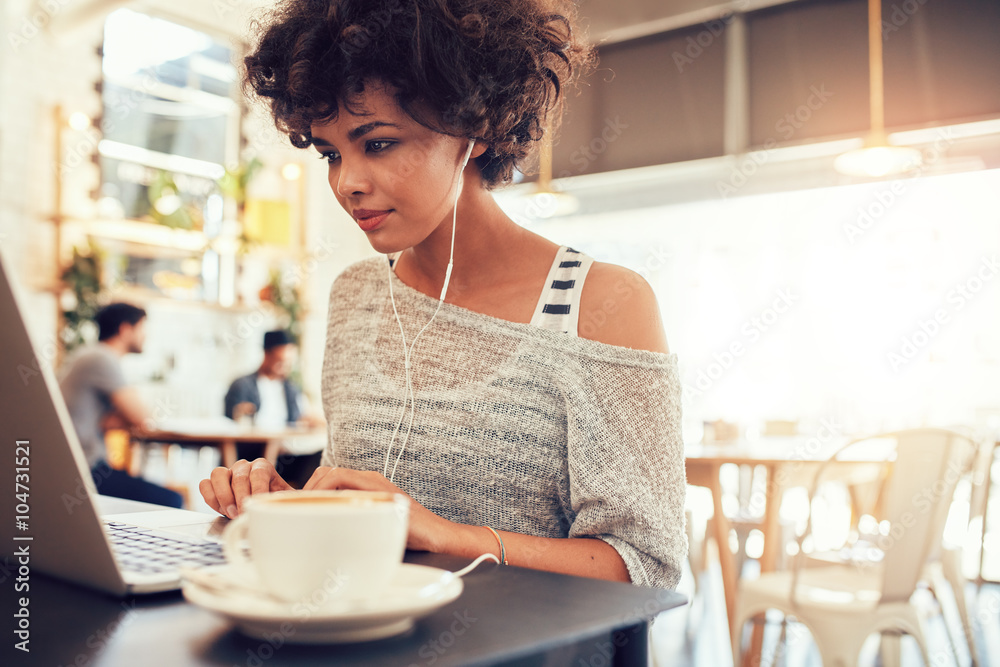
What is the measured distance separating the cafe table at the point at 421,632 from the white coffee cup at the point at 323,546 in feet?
0.09

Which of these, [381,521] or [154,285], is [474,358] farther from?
[154,285]

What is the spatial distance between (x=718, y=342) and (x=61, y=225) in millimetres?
4153

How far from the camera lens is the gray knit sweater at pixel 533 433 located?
942 mm

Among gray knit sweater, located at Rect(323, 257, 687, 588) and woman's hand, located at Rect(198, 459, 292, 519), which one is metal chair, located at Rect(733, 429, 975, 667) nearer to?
gray knit sweater, located at Rect(323, 257, 687, 588)

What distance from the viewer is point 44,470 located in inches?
20.2

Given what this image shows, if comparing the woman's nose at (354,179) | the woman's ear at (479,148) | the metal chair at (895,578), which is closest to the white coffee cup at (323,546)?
the woman's nose at (354,179)

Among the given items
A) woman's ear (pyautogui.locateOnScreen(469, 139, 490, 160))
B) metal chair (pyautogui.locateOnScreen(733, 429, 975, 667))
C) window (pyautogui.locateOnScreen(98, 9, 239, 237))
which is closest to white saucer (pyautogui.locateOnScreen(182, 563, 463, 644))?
woman's ear (pyautogui.locateOnScreen(469, 139, 490, 160))

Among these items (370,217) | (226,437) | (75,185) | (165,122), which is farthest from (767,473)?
(165,122)

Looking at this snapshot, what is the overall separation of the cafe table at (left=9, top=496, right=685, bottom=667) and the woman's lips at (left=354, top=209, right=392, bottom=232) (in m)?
0.56

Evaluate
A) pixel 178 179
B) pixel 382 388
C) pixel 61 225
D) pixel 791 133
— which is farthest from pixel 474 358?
pixel 178 179

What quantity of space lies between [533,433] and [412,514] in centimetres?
31

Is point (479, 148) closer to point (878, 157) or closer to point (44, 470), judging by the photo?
Answer: point (44, 470)

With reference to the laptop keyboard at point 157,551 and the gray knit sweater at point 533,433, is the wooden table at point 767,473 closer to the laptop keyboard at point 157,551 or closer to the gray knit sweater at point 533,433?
the gray knit sweater at point 533,433

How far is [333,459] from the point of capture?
1.19 meters
